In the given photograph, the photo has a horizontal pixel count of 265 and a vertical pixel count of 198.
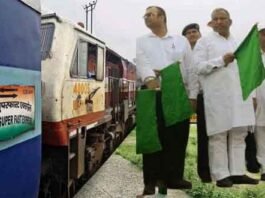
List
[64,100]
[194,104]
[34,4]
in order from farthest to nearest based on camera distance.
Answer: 1. [64,100]
2. [194,104]
3. [34,4]

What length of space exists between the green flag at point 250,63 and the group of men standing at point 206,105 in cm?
8

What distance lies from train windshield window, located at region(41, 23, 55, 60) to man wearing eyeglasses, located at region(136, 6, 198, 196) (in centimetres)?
199

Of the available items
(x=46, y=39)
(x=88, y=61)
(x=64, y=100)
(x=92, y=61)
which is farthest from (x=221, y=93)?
(x=92, y=61)

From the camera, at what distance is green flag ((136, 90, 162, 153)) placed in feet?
14.5

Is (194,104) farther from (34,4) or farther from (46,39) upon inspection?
(46,39)

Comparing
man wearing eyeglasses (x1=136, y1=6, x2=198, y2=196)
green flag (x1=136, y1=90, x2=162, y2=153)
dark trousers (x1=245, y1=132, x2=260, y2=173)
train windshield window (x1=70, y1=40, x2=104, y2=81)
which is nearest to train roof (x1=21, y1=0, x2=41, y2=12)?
man wearing eyeglasses (x1=136, y1=6, x2=198, y2=196)

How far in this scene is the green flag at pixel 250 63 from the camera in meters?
4.32

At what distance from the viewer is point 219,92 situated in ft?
14.5

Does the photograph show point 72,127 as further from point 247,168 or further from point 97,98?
point 247,168

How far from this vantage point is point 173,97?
4.41 metres

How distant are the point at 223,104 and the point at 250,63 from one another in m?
0.43

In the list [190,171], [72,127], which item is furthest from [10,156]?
[190,171]

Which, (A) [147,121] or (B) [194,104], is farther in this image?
(B) [194,104]

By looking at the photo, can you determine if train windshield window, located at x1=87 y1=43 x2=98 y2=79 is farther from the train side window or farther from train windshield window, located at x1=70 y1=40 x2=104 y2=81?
the train side window
